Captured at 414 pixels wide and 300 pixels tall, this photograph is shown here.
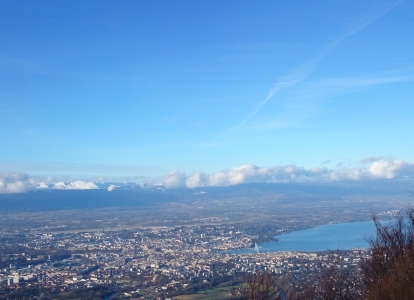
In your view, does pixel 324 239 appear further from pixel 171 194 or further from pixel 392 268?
pixel 171 194

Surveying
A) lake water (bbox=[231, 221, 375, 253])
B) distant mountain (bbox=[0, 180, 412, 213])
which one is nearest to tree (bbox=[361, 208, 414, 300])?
lake water (bbox=[231, 221, 375, 253])

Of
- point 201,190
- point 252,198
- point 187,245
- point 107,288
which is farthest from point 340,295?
point 201,190

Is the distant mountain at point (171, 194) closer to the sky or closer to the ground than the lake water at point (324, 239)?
closer to the sky

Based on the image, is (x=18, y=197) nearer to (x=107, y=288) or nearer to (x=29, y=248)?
(x=29, y=248)

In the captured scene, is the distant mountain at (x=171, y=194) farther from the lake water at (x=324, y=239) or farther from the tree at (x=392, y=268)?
the tree at (x=392, y=268)

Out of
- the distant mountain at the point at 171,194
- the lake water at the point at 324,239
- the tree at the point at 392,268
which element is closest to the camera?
the tree at the point at 392,268

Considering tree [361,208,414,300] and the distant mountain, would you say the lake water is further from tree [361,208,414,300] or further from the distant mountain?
the distant mountain

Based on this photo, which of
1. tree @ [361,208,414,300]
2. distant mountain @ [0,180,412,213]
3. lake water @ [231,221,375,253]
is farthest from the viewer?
distant mountain @ [0,180,412,213]

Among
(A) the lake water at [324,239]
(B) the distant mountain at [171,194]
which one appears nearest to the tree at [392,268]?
(A) the lake water at [324,239]

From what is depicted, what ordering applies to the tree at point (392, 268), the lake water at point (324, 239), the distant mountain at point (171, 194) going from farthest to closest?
the distant mountain at point (171, 194) → the lake water at point (324, 239) → the tree at point (392, 268)
